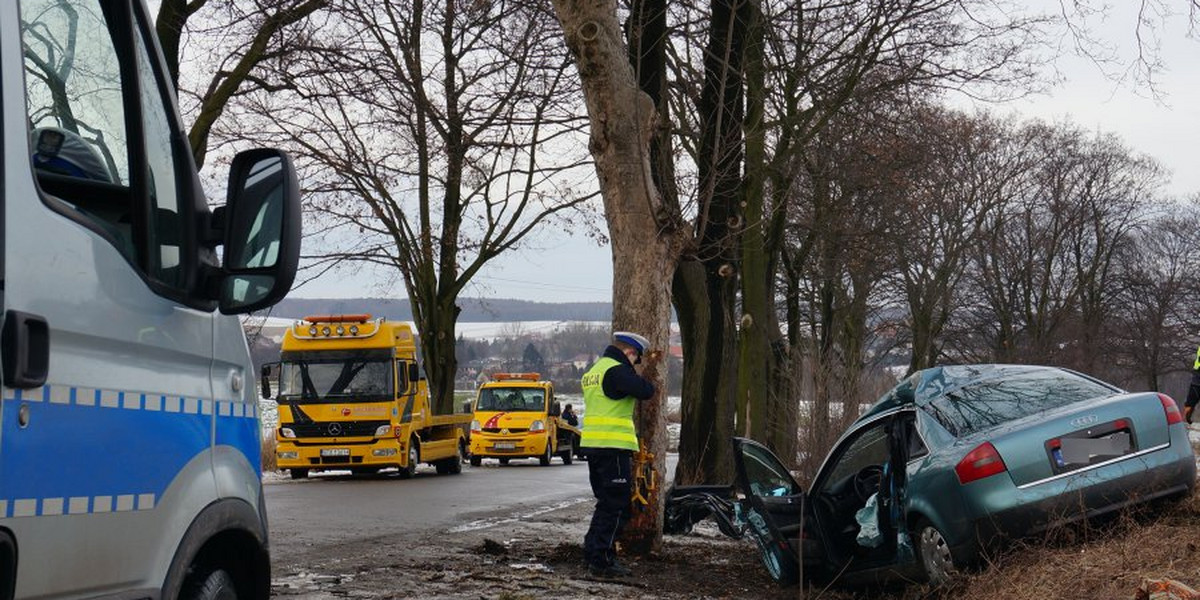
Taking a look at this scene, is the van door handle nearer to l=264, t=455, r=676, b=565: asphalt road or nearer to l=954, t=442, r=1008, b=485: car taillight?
l=954, t=442, r=1008, b=485: car taillight

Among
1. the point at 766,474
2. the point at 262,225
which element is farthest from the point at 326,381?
the point at 262,225

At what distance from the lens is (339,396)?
993 inches

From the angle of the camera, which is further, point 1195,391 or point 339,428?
point 339,428

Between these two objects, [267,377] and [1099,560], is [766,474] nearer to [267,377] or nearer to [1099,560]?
[1099,560]

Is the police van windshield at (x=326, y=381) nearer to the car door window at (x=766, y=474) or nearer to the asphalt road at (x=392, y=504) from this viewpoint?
the asphalt road at (x=392, y=504)

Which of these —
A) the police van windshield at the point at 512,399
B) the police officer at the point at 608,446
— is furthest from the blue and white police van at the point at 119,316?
the police van windshield at the point at 512,399

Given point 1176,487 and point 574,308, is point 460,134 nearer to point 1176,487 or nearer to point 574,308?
point 1176,487

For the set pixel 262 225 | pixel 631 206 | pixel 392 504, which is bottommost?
pixel 392 504

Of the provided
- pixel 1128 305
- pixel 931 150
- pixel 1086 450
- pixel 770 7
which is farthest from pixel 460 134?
pixel 1128 305

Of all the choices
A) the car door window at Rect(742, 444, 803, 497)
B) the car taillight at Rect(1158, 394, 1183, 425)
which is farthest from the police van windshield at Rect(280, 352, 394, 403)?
the car taillight at Rect(1158, 394, 1183, 425)

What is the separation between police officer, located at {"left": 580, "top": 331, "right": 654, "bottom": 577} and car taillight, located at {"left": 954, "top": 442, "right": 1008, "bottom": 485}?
251 cm

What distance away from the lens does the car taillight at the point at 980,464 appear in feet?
27.9

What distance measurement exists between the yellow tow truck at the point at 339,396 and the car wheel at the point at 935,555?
1728cm

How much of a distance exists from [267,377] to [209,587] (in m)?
22.3
